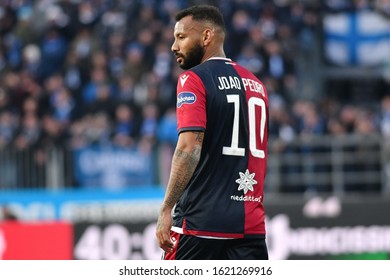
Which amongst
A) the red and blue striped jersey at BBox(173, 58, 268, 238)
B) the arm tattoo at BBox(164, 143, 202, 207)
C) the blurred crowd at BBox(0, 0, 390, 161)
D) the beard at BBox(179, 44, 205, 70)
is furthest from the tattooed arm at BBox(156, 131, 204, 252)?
the blurred crowd at BBox(0, 0, 390, 161)

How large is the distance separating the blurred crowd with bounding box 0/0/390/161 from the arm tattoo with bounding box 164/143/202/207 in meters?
9.98

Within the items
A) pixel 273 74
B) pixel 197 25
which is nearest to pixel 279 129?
pixel 273 74

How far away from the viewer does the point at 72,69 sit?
66.7ft

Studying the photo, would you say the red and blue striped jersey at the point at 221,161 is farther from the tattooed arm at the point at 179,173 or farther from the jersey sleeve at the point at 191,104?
the tattooed arm at the point at 179,173

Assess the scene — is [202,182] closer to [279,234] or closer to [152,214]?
[279,234]

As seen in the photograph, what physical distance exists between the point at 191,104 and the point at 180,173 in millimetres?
426

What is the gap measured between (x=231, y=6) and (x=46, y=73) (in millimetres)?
3872

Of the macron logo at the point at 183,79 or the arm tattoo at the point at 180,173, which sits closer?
the arm tattoo at the point at 180,173

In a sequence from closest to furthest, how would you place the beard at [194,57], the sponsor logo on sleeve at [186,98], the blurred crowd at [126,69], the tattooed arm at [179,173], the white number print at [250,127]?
the tattooed arm at [179,173]
the sponsor logo on sleeve at [186,98]
the white number print at [250,127]
the beard at [194,57]
the blurred crowd at [126,69]

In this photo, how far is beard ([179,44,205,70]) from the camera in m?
6.79

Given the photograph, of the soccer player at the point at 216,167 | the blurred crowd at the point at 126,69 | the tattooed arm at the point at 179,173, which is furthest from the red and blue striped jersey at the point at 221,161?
the blurred crowd at the point at 126,69

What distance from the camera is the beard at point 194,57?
6794 mm

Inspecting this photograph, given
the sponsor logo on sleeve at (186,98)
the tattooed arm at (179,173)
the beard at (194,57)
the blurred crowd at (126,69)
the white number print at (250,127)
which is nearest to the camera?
the tattooed arm at (179,173)

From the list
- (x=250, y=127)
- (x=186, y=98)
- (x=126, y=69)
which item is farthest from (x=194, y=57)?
(x=126, y=69)
